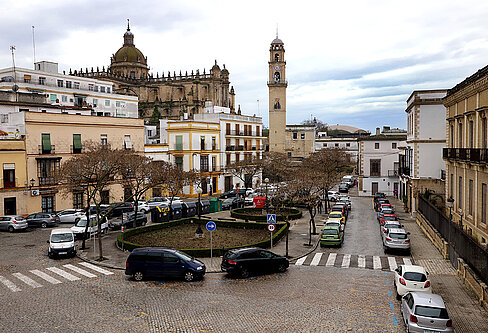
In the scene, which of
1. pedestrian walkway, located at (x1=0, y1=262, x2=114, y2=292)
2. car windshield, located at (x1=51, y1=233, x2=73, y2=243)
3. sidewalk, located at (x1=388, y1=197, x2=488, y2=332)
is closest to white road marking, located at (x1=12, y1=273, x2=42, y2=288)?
pedestrian walkway, located at (x1=0, y1=262, x2=114, y2=292)

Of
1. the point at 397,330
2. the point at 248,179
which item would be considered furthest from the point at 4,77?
the point at 397,330

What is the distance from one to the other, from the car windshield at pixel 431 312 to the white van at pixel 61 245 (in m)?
18.0

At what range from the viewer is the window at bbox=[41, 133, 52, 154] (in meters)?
Answer: 39.6

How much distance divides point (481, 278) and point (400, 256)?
755 cm

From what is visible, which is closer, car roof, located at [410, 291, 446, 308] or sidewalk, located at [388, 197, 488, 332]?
car roof, located at [410, 291, 446, 308]

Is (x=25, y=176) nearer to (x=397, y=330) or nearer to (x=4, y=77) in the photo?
(x=4, y=77)

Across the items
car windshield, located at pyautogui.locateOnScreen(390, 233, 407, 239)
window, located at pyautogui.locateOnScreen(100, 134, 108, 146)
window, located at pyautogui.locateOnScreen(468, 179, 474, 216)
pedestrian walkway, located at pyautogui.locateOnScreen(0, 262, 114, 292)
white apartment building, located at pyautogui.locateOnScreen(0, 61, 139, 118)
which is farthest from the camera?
white apartment building, located at pyautogui.locateOnScreen(0, 61, 139, 118)

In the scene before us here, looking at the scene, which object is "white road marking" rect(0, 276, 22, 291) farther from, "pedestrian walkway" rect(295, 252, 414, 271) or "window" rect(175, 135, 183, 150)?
"window" rect(175, 135, 183, 150)

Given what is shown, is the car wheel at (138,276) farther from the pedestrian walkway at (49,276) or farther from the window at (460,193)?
the window at (460,193)

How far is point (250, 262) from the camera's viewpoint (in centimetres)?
1934

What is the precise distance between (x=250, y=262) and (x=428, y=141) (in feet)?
89.4

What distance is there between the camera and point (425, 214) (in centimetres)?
3306

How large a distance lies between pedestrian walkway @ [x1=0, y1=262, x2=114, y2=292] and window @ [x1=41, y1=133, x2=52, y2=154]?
2147cm

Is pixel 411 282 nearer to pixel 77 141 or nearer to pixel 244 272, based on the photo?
pixel 244 272
